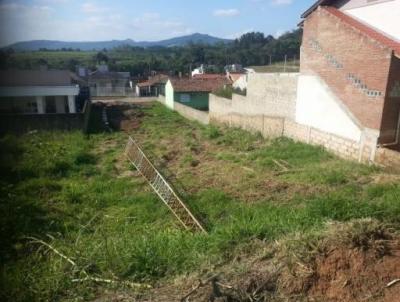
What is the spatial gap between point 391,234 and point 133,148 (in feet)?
37.5

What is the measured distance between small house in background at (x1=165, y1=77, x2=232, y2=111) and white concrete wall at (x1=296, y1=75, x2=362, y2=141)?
17.7 m

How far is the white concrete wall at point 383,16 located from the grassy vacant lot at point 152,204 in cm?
421

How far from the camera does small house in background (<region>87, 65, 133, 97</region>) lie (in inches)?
1929

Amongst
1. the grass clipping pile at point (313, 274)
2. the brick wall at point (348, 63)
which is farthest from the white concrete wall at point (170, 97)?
the grass clipping pile at point (313, 274)

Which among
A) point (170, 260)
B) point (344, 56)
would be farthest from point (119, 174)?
point (344, 56)

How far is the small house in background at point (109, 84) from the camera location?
49.0 metres

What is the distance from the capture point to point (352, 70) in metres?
9.85

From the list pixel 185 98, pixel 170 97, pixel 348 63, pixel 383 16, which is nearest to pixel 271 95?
pixel 348 63

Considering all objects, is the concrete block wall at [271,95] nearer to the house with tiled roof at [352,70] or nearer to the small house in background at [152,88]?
the house with tiled roof at [352,70]

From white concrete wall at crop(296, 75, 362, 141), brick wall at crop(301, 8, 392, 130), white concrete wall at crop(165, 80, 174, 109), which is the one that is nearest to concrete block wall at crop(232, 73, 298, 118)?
white concrete wall at crop(296, 75, 362, 141)

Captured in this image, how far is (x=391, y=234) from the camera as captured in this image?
4.05 metres

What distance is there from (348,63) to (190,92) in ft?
69.5

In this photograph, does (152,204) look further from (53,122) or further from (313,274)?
(53,122)

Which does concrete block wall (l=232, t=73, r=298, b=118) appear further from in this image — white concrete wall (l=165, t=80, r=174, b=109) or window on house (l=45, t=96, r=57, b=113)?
white concrete wall (l=165, t=80, r=174, b=109)
